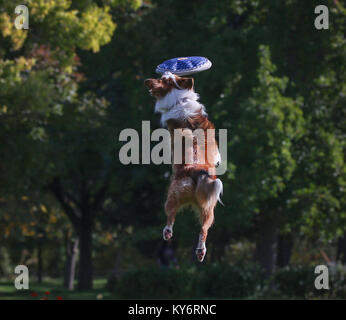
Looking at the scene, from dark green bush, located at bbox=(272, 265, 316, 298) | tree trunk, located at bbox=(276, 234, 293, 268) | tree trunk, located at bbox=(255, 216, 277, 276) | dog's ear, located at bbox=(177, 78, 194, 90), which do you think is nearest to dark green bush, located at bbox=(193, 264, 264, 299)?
dark green bush, located at bbox=(272, 265, 316, 298)

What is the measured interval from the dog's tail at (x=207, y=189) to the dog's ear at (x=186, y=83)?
0.64 metres

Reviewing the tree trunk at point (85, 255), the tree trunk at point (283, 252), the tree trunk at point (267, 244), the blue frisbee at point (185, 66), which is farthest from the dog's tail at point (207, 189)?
the tree trunk at point (85, 255)

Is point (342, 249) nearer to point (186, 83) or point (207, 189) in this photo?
point (186, 83)

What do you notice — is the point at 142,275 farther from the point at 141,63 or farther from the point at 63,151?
the point at 141,63

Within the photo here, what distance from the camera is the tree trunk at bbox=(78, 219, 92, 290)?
3534 centimetres

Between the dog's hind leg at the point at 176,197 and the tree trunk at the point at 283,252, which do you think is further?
the tree trunk at the point at 283,252

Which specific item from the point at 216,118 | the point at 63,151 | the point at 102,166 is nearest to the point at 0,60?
the point at 216,118

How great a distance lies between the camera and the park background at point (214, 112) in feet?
73.9

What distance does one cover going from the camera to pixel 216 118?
82.0ft

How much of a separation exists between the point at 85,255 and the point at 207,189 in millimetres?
31291

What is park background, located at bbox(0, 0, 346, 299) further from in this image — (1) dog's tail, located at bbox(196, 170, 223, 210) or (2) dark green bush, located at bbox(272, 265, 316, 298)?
(1) dog's tail, located at bbox(196, 170, 223, 210)

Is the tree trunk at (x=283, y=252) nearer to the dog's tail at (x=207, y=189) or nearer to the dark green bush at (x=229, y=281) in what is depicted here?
the dark green bush at (x=229, y=281)

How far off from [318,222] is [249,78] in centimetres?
594
